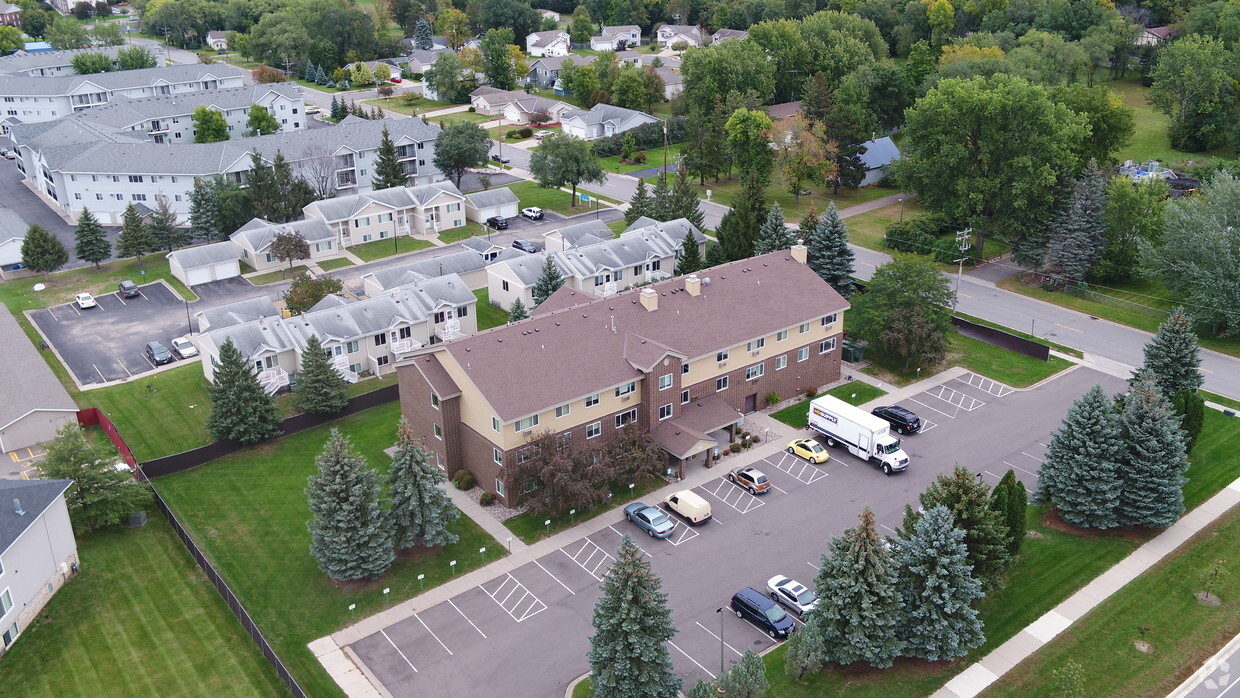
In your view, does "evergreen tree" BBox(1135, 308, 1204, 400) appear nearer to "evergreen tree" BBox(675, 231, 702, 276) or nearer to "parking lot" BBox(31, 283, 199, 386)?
"evergreen tree" BBox(675, 231, 702, 276)

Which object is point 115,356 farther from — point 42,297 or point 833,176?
point 833,176

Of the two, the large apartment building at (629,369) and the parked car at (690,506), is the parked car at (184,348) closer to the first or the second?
the large apartment building at (629,369)

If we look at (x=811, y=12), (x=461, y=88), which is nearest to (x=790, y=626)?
(x=461, y=88)

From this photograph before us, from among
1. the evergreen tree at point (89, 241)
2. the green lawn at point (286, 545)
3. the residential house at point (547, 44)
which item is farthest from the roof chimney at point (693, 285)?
the residential house at point (547, 44)

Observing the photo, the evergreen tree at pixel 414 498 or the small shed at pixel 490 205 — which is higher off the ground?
the evergreen tree at pixel 414 498

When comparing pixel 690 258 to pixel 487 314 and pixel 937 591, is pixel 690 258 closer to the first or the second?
pixel 487 314

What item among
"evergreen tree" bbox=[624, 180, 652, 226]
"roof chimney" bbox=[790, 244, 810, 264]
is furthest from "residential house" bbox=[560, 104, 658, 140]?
"roof chimney" bbox=[790, 244, 810, 264]
